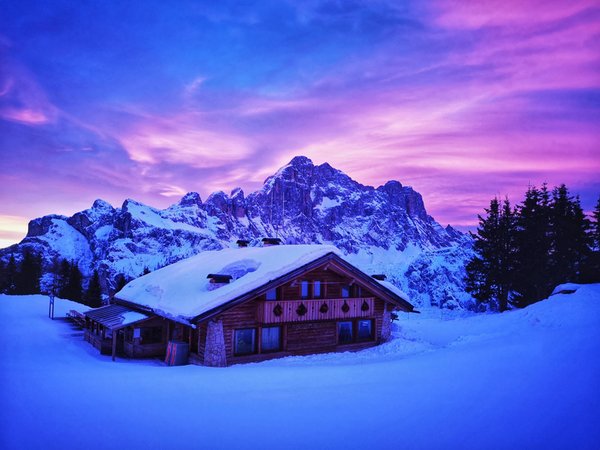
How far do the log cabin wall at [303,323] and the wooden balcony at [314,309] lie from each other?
0.18 ft

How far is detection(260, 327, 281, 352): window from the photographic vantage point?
60.4 ft

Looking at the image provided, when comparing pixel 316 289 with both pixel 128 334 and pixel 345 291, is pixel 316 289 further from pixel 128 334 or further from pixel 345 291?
pixel 128 334

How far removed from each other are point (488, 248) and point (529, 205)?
671 centimetres

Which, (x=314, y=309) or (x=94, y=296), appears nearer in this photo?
(x=314, y=309)

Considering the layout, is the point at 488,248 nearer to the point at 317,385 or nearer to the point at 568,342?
the point at 568,342

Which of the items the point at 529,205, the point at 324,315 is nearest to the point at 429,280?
the point at 529,205

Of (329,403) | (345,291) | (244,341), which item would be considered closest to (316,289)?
(345,291)

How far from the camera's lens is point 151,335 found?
20141 millimetres

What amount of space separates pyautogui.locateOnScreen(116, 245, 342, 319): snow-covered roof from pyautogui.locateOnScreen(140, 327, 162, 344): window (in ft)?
4.66

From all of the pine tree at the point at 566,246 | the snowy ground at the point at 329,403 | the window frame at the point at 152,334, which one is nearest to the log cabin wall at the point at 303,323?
the snowy ground at the point at 329,403

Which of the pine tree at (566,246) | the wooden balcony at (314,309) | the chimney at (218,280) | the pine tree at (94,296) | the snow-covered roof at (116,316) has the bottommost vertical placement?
the pine tree at (94,296)

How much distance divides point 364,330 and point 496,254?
2237 centimetres

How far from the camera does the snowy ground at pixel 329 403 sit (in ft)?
23.9

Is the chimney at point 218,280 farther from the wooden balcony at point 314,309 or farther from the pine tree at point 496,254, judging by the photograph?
the pine tree at point 496,254
